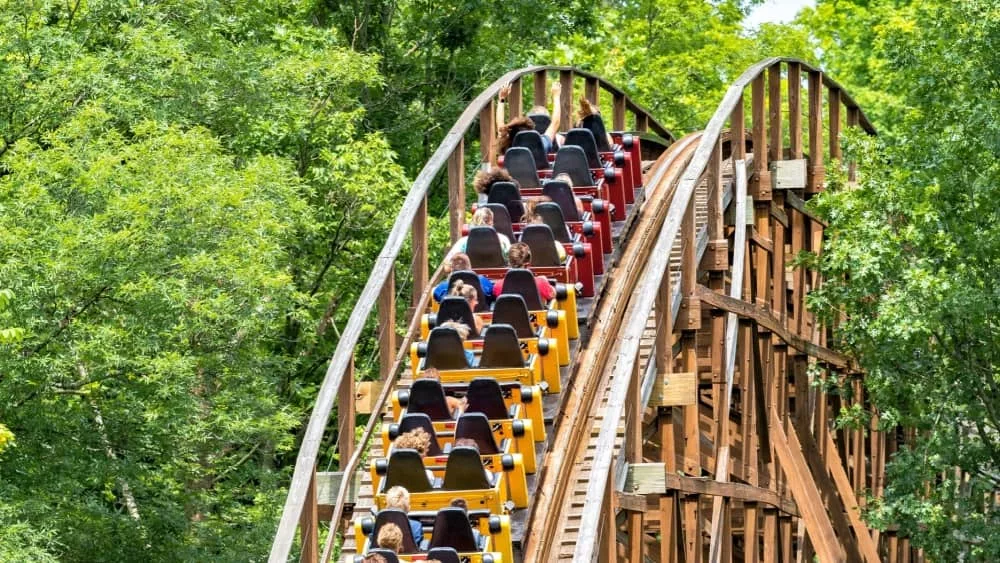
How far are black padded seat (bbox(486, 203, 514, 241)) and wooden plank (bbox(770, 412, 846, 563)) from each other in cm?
371

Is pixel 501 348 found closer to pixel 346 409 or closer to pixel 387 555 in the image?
pixel 346 409

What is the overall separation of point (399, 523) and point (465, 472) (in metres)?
0.82

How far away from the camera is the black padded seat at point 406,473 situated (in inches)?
515

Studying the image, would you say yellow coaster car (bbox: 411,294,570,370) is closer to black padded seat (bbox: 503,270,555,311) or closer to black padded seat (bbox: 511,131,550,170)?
black padded seat (bbox: 503,270,555,311)

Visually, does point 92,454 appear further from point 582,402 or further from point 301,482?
point 301,482

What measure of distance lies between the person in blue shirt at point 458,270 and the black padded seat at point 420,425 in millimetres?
1998

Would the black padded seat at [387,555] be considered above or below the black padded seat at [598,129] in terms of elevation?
below

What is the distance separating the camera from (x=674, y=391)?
15.4 m

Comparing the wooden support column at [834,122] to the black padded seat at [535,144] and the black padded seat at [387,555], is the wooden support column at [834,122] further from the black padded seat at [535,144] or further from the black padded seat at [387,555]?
the black padded seat at [387,555]

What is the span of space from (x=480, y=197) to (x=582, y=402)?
313 centimetres

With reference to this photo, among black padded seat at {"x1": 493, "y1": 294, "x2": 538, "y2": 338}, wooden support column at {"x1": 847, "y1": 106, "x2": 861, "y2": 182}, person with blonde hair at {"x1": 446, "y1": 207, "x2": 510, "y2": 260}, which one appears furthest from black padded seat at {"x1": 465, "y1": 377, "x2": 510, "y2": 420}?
wooden support column at {"x1": 847, "y1": 106, "x2": 861, "y2": 182}

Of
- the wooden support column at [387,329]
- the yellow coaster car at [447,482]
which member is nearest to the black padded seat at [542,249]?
the wooden support column at [387,329]

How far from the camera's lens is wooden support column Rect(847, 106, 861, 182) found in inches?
898

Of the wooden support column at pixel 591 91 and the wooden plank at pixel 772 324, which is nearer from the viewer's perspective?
the wooden plank at pixel 772 324
